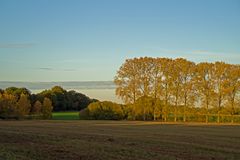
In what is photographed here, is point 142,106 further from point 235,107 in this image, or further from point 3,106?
point 3,106

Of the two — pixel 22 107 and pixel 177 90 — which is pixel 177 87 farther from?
pixel 22 107

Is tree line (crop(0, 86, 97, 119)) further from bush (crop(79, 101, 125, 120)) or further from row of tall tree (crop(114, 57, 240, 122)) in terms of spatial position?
row of tall tree (crop(114, 57, 240, 122))

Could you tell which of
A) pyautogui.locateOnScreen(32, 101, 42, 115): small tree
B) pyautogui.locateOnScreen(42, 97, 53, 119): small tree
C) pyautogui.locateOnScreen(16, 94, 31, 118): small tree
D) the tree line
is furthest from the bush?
pyautogui.locateOnScreen(16, 94, 31, 118): small tree

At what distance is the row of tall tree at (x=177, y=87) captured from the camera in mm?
71250

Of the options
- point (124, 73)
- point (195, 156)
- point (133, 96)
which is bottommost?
point (195, 156)

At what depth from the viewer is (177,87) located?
74.2 metres

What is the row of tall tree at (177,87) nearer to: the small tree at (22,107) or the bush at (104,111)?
the bush at (104,111)

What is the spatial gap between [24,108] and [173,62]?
3909 centimetres

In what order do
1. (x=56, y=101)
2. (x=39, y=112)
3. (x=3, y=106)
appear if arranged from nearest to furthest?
(x=3, y=106) < (x=39, y=112) < (x=56, y=101)

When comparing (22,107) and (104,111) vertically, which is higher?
(22,107)

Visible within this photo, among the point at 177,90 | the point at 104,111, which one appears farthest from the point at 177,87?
the point at 104,111

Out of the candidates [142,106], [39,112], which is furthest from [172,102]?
[39,112]

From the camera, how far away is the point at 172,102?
245 ft

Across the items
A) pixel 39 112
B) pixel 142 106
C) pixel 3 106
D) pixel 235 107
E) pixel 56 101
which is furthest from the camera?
pixel 56 101
